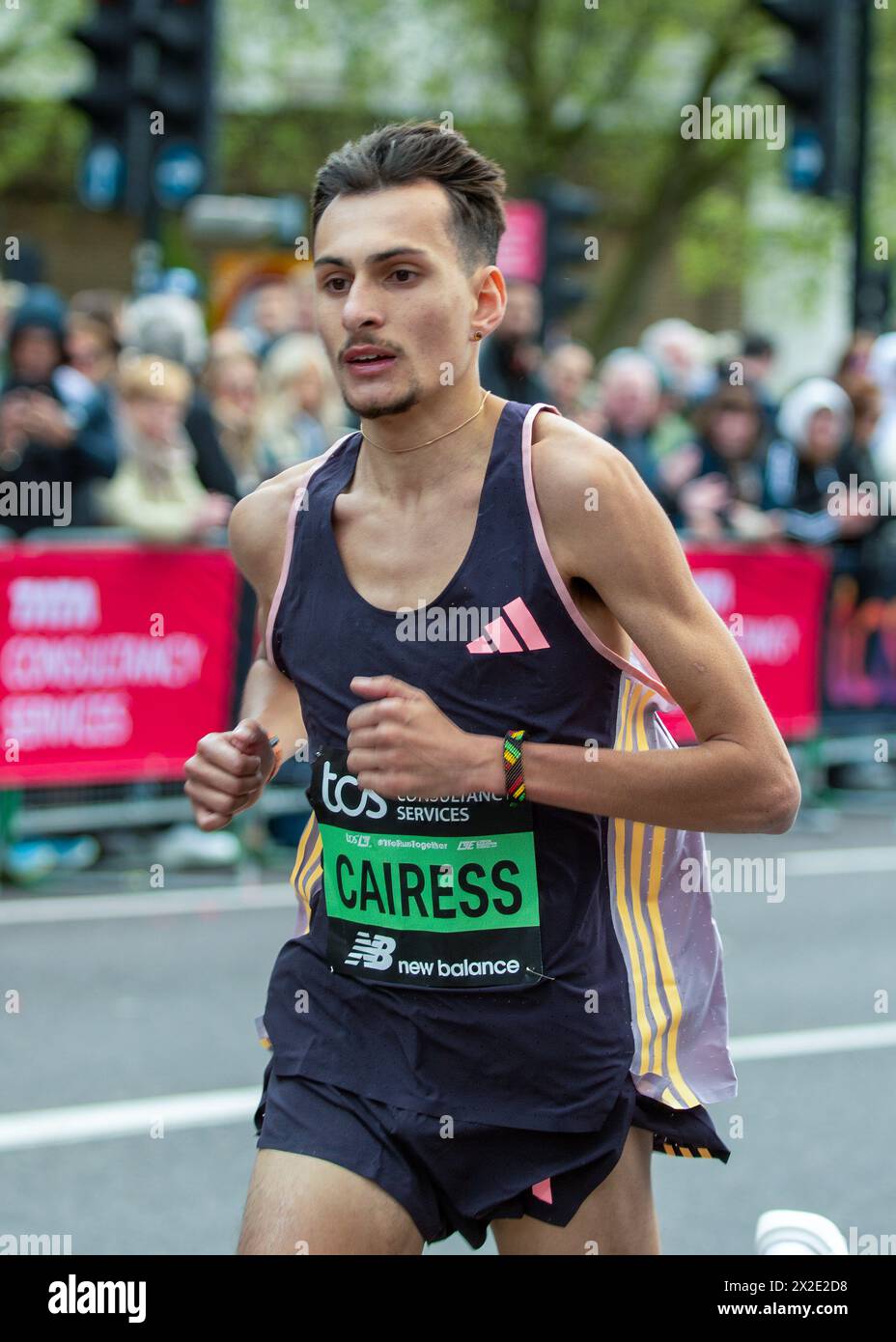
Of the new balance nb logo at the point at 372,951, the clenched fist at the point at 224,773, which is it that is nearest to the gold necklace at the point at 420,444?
the clenched fist at the point at 224,773

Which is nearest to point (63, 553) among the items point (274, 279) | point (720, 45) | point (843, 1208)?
point (843, 1208)

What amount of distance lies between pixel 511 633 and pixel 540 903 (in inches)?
15.9

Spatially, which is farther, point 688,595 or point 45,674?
point 45,674

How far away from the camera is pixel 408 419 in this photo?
3.07 m

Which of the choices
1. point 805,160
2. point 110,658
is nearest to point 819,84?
point 805,160

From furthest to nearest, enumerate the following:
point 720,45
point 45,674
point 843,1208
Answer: point 720,45 → point 45,674 → point 843,1208

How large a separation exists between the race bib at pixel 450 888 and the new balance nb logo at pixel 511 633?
0.22 m

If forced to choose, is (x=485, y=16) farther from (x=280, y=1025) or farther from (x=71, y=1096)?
(x=280, y=1025)

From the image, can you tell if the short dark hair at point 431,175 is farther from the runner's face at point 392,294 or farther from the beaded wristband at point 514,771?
the beaded wristband at point 514,771

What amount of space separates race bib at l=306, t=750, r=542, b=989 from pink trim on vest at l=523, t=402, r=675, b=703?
25 centimetres

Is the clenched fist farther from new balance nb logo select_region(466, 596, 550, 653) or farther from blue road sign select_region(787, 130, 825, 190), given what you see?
blue road sign select_region(787, 130, 825, 190)

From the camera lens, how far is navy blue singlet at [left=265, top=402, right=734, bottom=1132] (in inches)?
117
